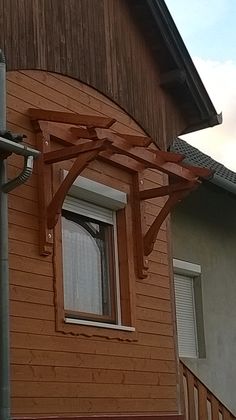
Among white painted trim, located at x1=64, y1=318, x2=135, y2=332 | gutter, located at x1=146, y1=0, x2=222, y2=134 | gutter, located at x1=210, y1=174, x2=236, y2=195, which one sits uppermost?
gutter, located at x1=146, y1=0, x2=222, y2=134

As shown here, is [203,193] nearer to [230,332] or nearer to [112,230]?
[230,332]

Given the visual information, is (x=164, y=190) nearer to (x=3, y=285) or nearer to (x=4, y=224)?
(x=4, y=224)

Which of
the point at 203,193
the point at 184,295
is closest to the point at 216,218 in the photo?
the point at 203,193

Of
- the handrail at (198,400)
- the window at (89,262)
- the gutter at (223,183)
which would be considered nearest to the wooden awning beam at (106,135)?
the window at (89,262)

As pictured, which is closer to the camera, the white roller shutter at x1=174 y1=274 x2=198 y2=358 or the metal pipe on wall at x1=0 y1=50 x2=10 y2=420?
the metal pipe on wall at x1=0 y1=50 x2=10 y2=420

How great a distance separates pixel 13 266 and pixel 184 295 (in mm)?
5615

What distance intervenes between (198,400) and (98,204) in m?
2.88

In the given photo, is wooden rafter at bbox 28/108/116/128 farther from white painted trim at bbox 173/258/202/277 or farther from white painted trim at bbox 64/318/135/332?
white painted trim at bbox 173/258/202/277

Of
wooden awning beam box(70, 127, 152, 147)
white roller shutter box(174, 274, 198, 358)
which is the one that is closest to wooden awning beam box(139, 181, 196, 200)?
wooden awning beam box(70, 127, 152, 147)

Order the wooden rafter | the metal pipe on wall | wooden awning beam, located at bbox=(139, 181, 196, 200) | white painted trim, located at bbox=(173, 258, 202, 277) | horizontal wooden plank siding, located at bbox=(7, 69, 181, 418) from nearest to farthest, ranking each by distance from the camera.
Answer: the metal pipe on wall → horizontal wooden plank siding, located at bbox=(7, 69, 181, 418) → the wooden rafter → wooden awning beam, located at bbox=(139, 181, 196, 200) → white painted trim, located at bbox=(173, 258, 202, 277)

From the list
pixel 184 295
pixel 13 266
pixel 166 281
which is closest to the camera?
pixel 13 266

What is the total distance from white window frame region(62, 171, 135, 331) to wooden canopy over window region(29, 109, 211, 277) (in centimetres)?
25

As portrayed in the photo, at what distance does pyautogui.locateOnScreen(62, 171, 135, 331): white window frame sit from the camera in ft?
27.0

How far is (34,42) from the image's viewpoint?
8.08m
